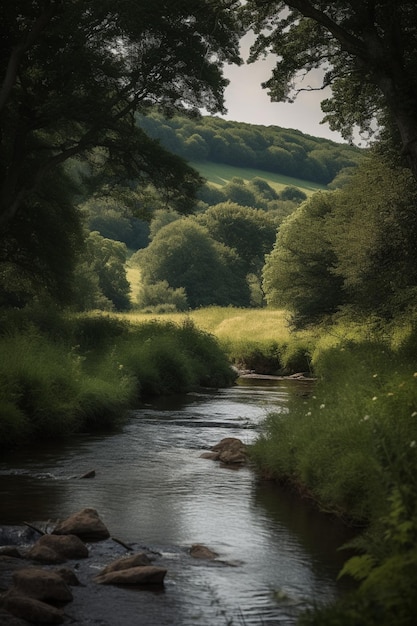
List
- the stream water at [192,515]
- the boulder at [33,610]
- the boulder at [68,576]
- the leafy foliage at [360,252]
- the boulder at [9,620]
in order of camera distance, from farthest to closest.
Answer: the leafy foliage at [360,252] < the boulder at [68,576] < the stream water at [192,515] < the boulder at [33,610] < the boulder at [9,620]

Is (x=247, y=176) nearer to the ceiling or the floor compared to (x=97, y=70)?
nearer to the ceiling

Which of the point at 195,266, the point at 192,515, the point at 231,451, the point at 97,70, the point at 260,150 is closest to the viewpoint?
the point at 192,515

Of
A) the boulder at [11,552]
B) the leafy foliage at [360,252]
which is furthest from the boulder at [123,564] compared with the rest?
the leafy foliage at [360,252]

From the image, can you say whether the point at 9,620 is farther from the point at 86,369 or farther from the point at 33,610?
the point at 86,369

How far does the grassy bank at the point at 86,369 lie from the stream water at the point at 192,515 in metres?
0.84

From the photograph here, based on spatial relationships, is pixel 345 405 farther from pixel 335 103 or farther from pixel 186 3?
pixel 186 3

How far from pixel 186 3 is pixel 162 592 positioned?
17.0 meters

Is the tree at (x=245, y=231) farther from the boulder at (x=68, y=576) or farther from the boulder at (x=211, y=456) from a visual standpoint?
the boulder at (x=68, y=576)

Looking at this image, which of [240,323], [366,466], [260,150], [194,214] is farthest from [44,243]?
[260,150]

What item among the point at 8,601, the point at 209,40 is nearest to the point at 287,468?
the point at 8,601

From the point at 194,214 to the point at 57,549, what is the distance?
1983 centimetres

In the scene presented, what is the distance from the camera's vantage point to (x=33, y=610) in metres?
7.80

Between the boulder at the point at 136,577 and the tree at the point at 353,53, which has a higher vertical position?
the tree at the point at 353,53

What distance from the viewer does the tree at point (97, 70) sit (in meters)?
23.5
